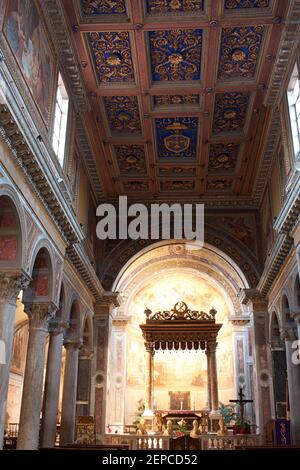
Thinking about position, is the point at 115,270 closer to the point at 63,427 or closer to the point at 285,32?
the point at 63,427

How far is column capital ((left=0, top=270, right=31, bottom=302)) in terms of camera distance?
1039 centimetres

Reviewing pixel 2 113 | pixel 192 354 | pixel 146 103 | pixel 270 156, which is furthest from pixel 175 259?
pixel 2 113

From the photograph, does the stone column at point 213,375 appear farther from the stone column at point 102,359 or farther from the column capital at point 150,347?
the stone column at point 102,359

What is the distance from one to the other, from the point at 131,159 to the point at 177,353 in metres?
14.0

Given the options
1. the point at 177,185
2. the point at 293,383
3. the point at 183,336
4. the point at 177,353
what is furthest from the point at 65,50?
the point at 177,353

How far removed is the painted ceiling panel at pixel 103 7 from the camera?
487 inches

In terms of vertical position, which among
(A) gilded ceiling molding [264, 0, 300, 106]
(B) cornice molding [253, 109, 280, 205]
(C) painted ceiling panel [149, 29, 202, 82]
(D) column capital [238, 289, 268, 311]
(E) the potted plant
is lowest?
(E) the potted plant

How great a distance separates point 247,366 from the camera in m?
25.2

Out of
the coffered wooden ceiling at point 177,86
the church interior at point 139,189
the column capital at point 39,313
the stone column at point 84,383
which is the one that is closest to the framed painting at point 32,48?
the church interior at point 139,189

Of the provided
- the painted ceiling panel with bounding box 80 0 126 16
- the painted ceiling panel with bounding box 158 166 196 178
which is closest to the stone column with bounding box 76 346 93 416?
the painted ceiling panel with bounding box 158 166 196 178

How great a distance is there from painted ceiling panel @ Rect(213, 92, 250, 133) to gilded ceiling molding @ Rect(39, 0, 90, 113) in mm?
4084

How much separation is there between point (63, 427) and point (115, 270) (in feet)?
22.0

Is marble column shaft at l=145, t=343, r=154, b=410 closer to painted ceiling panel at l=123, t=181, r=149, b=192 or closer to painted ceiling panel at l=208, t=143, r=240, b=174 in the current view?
painted ceiling panel at l=123, t=181, r=149, b=192

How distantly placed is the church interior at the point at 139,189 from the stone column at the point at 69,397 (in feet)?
0.16
